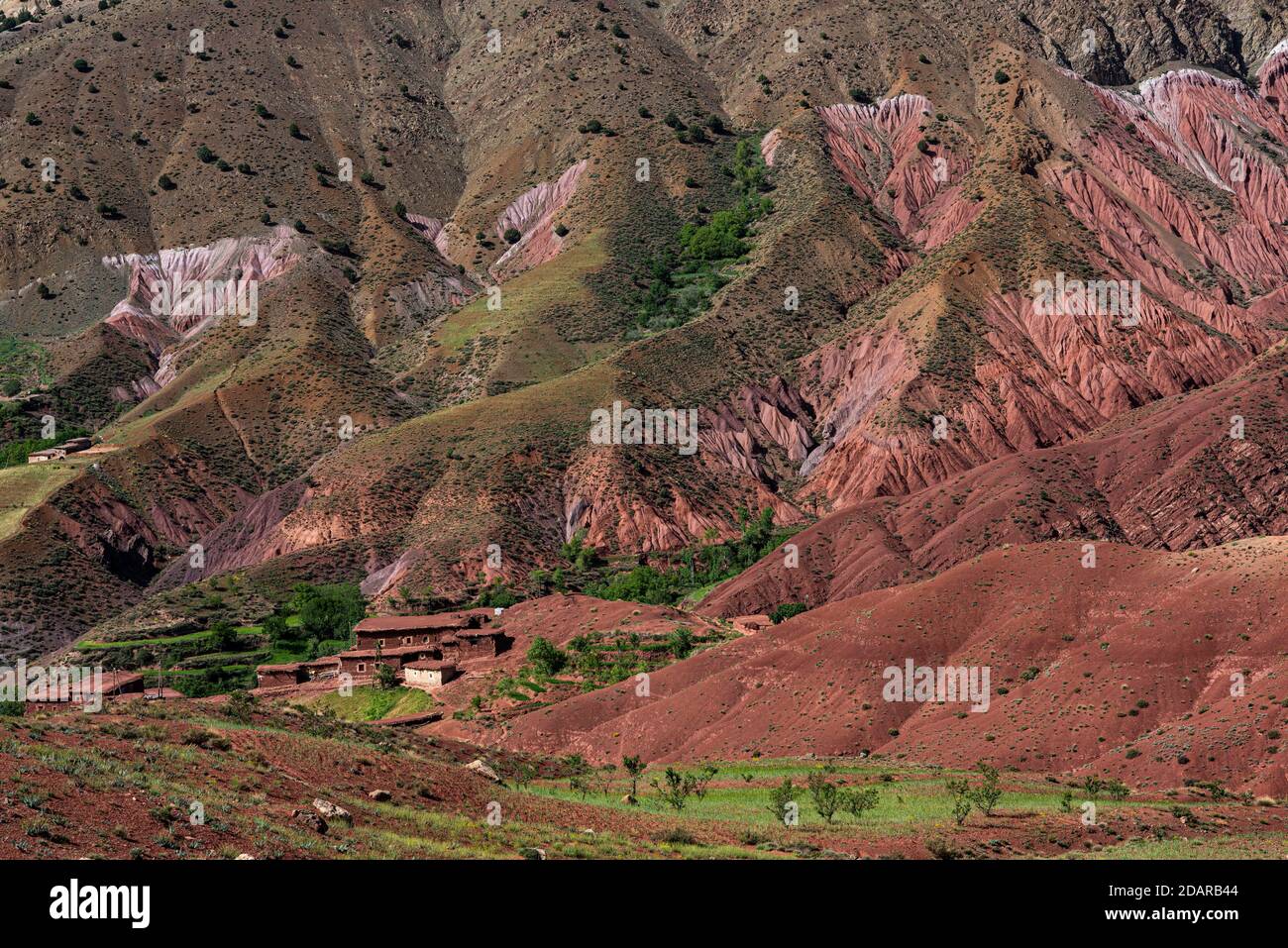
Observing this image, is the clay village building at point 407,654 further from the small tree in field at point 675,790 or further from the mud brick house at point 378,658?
the small tree in field at point 675,790

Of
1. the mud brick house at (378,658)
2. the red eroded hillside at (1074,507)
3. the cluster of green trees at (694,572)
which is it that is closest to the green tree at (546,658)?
the mud brick house at (378,658)

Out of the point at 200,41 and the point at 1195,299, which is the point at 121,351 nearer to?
the point at 200,41

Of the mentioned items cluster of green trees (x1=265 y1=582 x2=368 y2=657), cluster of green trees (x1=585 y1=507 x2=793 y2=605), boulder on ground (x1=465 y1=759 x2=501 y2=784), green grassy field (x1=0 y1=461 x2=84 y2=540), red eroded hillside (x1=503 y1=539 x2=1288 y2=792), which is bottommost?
boulder on ground (x1=465 y1=759 x2=501 y2=784)

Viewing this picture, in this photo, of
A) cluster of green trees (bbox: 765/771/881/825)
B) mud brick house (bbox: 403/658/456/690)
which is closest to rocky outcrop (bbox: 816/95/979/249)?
mud brick house (bbox: 403/658/456/690)

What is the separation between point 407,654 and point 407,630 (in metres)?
2.68

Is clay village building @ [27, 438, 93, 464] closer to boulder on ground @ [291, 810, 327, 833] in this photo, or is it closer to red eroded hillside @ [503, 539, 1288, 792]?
red eroded hillside @ [503, 539, 1288, 792]

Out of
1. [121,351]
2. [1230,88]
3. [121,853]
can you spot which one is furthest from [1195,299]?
[121,853]

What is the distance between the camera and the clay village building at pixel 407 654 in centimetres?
8275

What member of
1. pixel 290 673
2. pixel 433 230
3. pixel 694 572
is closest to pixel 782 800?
pixel 290 673

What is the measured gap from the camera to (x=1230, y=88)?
598ft

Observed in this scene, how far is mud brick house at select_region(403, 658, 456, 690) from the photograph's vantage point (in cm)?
8119

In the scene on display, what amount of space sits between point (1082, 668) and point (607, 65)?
434 feet

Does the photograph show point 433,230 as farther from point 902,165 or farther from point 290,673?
point 290,673

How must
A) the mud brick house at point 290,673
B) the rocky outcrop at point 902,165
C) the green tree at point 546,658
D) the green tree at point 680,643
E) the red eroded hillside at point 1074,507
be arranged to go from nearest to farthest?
the green tree at point 546,658
the green tree at point 680,643
the mud brick house at point 290,673
the red eroded hillside at point 1074,507
the rocky outcrop at point 902,165
